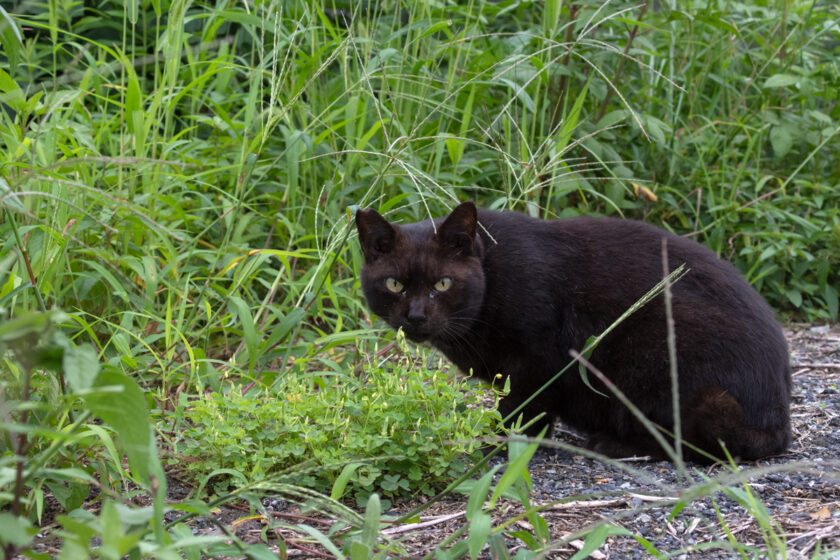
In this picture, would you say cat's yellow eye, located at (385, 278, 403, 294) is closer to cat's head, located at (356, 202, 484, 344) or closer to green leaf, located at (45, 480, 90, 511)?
cat's head, located at (356, 202, 484, 344)

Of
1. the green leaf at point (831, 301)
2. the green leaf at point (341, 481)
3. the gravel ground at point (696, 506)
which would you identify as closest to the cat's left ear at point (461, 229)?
the gravel ground at point (696, 506)

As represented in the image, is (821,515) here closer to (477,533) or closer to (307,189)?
(477,533)

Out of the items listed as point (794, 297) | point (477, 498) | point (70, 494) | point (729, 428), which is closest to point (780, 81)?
point (794, 297)

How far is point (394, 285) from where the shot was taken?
314cm

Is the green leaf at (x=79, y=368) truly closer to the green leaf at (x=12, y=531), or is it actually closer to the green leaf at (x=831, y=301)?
the green leaf at (x=12, y=531)

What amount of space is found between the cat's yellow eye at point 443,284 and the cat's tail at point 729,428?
90 cm

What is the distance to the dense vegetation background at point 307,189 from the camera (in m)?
2.19

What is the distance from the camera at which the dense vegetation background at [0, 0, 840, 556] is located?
2.19m

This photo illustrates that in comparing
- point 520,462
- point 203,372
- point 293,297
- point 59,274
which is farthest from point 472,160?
point 520,462

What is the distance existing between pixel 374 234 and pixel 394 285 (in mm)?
195

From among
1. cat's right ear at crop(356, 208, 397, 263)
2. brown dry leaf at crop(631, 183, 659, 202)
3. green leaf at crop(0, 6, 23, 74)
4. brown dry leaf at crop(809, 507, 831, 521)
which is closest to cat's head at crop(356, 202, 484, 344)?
cat's right ear at crop(356, 208, 397, 263)

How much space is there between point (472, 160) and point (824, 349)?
190 cm

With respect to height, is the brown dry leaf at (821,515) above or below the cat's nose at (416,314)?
below

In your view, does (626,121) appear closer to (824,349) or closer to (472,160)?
(472,160)
